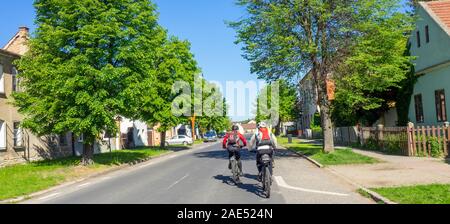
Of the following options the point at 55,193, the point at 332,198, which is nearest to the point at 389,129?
the point at 332,198

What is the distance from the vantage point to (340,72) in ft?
72.3

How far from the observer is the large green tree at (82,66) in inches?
819

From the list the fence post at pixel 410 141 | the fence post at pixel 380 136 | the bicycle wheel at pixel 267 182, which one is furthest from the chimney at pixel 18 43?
the bicycle wheel at pixel 267 182

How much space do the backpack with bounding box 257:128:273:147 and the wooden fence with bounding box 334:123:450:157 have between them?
11.1 m

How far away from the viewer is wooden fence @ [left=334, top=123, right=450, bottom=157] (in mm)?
19500

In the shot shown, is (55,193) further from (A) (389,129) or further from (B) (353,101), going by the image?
(A) (389,129)

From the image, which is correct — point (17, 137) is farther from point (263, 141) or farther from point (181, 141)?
point (181, 141)

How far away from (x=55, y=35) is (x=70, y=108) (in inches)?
132

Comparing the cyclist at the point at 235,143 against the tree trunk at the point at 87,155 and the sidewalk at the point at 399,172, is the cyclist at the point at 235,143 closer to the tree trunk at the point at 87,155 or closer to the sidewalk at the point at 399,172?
the sidewalk at the point at 399,172

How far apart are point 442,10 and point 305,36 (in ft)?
31.2

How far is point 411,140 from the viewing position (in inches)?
813

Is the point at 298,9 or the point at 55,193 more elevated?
the point at 298,9
